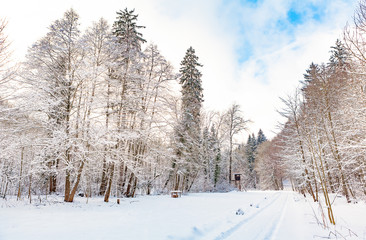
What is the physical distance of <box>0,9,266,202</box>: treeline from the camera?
899 cm

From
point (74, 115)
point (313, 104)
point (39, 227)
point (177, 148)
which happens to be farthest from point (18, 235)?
point (177, 148)

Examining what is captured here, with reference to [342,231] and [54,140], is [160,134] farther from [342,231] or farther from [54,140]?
[342,231]

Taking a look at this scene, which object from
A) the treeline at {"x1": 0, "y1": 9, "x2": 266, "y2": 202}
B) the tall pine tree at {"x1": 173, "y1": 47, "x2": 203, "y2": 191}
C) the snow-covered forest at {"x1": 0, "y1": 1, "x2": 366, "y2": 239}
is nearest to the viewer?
the snow-covered forest at {"x1": 0, "y1": 1, "x2": 366, "y2": 239}

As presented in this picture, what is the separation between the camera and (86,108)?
33.9 feet

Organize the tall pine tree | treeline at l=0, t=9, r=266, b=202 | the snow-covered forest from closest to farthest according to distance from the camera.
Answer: the snow-covered forest → treeline at l=0, t=9, r=266, b=202 → the tall pine tree

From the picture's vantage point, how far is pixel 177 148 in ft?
57.0

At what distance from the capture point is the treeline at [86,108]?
899 centimetres

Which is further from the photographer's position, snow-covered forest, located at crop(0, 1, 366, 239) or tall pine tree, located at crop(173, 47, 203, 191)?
tall pine tree, located at crop(173, 47, 203, 191)

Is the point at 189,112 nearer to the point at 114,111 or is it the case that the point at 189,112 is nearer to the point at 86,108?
the point at 114,111

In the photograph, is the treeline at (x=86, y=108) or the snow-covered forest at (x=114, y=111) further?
the treeline at (x=86, y=108)

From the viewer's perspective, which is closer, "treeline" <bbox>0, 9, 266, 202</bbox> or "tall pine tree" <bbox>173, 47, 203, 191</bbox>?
"treeline" <bbox>0, 9, 266, 202</bbox>

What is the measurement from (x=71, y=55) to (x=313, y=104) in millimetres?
12920

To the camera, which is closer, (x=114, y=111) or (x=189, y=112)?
(x=114, y=111)

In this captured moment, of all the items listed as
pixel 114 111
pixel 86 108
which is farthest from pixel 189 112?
pixel 86 108
